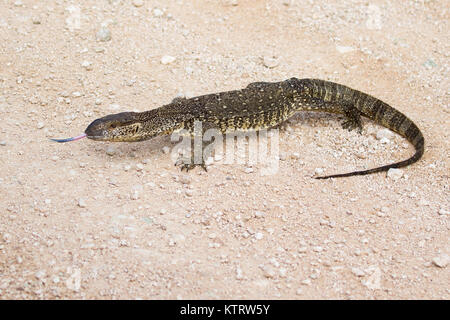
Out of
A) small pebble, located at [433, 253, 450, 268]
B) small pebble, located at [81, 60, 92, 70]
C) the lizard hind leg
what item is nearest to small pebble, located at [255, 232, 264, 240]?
small pebble, located at [433, 253, 450, 268]

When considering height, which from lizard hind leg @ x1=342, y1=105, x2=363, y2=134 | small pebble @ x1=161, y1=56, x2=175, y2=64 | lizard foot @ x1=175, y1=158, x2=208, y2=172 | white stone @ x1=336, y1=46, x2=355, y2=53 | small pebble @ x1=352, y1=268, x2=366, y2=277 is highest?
white stone @ x1=336, y1=46, x2=355, y2=53

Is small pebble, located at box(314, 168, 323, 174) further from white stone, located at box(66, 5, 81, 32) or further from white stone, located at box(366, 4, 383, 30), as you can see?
white stone, located at box(66, 5, 81, 32)

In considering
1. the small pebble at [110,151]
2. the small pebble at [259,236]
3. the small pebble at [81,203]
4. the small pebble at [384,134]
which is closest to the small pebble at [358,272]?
the small pebble at [259,236]

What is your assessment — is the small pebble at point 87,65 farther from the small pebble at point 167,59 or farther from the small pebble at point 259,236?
the small pebble at point 259,236

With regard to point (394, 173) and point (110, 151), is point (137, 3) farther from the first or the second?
point (394, 173)

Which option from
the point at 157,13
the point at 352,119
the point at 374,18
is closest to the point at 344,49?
the point at 374,18

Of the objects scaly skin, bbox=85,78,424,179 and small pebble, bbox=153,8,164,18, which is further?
small pebble, bbox=153,8,164,18

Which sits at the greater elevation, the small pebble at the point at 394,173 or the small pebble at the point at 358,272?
the small pebble at the point at 394,173
